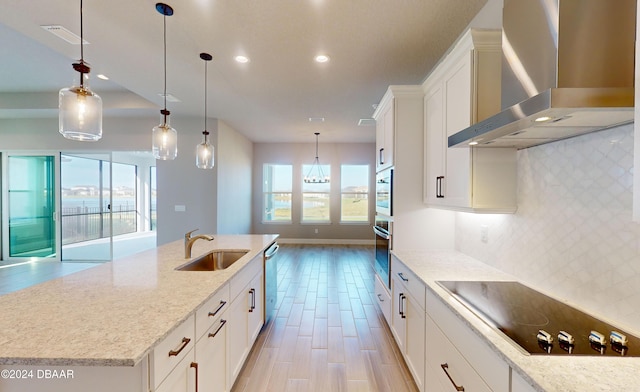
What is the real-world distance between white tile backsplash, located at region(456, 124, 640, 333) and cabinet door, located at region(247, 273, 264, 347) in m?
1.98

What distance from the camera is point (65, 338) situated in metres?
0.96

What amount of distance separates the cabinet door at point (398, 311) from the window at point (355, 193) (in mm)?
5206

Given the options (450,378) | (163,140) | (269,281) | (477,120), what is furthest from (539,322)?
(163,140)

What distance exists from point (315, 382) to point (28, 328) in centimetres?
180

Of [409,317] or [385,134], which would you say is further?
[385,134]

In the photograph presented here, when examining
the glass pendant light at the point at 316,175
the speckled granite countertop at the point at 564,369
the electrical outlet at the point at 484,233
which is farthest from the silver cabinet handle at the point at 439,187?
the glass pendant light at the point at 316,175

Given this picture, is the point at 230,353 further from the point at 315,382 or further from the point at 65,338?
the point at 65,338

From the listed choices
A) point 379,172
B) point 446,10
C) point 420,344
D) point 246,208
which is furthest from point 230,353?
point 246,208

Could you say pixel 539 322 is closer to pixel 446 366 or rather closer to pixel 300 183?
pixel 446 366

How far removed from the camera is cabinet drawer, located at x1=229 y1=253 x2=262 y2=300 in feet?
5.98

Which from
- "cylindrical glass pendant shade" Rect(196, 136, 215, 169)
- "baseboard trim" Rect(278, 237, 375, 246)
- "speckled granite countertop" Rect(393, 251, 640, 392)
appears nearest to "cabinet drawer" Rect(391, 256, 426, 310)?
"speckled granite countertop" Rect(393, 251, 640, 392)

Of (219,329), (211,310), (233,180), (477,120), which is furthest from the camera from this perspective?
(233,180)

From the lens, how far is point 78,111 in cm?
162

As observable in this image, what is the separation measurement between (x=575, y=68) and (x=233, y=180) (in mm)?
5862
